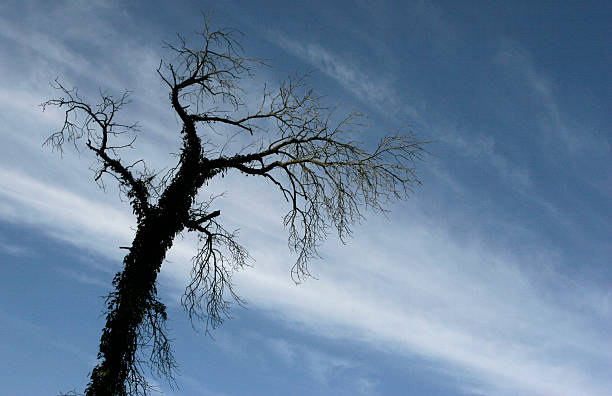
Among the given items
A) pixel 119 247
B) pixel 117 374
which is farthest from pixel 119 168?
pixel 117 374

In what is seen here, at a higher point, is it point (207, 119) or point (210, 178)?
point (207, 119)

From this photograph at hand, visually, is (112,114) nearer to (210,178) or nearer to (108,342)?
(210,178)

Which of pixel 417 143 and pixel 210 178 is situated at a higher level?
pixel 417 143

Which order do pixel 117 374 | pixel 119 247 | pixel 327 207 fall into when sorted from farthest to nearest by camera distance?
pixel 327 207
pixel 119 247
pixel 117 374

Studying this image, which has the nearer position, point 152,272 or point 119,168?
point 152,272

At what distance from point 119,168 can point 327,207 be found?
324cm

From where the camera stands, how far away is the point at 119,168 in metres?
8.48

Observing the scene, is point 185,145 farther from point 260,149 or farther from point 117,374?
point 117,374

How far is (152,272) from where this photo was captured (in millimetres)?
7859

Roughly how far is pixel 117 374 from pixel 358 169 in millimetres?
4363

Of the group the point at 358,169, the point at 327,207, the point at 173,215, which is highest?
the point at 358,169

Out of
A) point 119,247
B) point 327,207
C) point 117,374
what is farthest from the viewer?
point 327,207

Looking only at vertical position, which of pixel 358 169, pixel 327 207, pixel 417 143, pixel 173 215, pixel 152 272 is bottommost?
pixel 152 272

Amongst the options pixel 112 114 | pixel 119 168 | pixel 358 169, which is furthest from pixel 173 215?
pixel 358 169
